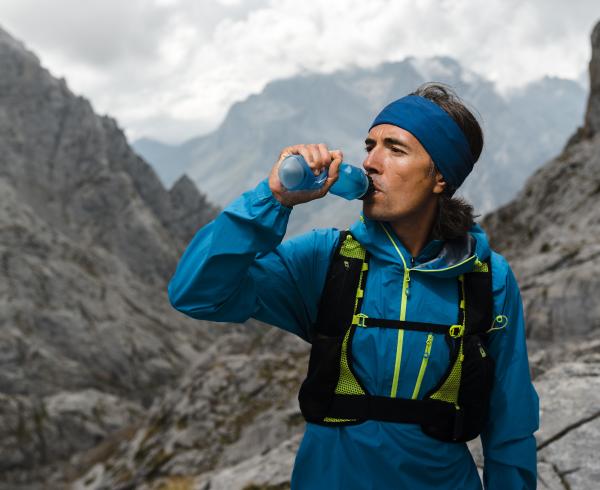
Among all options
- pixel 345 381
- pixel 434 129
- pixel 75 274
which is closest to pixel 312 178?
pixel 434 129

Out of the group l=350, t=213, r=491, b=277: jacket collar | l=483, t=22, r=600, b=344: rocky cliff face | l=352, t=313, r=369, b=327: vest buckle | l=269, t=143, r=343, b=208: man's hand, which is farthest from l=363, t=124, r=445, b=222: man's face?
l=483, t=22, r=600, b=344: rocky cliff face

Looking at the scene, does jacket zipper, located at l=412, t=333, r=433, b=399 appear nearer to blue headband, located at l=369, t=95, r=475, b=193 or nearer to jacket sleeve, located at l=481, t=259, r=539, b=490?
jacket sleeve, located at l=481, t=259, r=539, b=490

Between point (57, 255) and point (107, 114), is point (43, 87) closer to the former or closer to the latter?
point (107, 114)

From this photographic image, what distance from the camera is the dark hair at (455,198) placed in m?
4.04

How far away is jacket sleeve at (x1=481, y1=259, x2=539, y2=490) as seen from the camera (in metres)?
3.88

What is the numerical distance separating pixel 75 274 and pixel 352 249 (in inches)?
2458

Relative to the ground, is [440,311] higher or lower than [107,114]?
lower

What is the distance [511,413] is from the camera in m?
3.90

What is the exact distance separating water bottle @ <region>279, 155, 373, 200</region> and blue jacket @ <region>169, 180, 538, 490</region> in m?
0.18

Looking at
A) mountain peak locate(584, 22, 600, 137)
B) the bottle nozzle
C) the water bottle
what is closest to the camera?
the water bottle

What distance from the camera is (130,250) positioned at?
78.9 meters

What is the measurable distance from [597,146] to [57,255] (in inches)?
2142

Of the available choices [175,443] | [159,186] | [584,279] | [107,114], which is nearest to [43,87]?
[107,114]

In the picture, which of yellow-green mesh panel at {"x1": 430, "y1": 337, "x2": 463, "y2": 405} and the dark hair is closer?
yellow-green mesh panel at {"x1": 430, "y1": 337, "x2": 463, "y2": 405}
